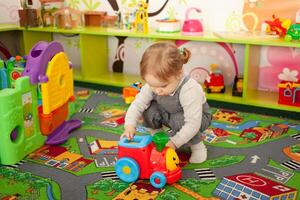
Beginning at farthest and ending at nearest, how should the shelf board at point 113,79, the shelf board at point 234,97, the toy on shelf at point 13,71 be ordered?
the shelf board at point 113,79
the shelf board at point 234,97
the toy on shelf at point 13,71

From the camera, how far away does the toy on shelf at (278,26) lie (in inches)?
81.4

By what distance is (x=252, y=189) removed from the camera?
1.31m

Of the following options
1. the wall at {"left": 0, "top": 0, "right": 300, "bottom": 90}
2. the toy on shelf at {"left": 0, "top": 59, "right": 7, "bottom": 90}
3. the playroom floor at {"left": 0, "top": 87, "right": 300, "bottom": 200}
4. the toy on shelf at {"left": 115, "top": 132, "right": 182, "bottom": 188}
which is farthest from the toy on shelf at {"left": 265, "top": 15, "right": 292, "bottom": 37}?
the toy on shelf at {"left": 0, "top": 59, "right": 7, "bottom": 90}

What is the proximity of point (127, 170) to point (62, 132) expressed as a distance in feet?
1.86

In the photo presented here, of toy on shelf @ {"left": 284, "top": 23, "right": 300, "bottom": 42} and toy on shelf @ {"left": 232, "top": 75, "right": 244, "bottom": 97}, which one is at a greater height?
toy on shelf @ {"left": 284, "top": 23, "right": 300, "bottom": 42}

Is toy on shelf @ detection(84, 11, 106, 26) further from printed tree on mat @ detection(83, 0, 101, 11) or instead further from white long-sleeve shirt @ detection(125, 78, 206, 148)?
white long-sleeve shirt @ detection(125, 78, 206, 148)

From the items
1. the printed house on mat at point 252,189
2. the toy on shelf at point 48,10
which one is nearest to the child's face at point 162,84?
the printed house on mat at point 252,189

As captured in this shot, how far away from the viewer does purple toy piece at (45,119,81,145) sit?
1.72 meters

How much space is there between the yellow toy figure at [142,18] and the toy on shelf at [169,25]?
102 millimetres

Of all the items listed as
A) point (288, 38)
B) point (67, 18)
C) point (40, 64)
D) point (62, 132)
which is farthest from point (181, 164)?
point (67, 18)

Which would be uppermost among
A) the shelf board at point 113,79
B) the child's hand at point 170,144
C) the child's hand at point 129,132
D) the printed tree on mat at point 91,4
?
the printed tree on mat at point 91,4

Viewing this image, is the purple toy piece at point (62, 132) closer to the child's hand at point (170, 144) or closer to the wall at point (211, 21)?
the child's hand at point (170, 144)

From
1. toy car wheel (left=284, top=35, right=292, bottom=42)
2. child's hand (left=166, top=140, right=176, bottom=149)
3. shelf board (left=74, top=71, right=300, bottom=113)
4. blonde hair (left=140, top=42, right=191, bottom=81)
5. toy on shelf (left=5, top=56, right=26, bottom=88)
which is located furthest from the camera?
shelf board (left=74, top=71, right=300, bottom=113)

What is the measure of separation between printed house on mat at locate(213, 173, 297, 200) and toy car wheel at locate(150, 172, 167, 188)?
19cm
